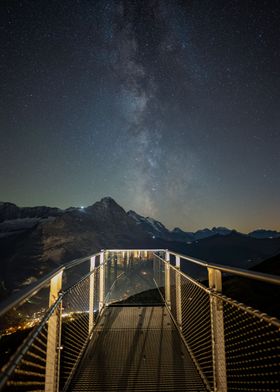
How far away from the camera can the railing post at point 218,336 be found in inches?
82.2

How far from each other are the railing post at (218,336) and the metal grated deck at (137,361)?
1.33 ft

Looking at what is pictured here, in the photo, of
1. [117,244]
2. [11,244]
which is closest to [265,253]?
[117,244]

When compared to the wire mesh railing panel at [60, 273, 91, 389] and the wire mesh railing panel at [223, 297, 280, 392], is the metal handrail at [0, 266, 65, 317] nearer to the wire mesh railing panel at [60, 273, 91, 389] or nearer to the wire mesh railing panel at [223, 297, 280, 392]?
the wire mesh railing panel at [60, 273, 91, 389]

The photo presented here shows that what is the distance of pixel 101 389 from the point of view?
236cm

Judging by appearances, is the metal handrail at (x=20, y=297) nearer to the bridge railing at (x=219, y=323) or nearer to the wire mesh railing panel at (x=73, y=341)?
the wire mesh railing panel at (x=73, y=341)

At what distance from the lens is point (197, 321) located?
3521 millimetres

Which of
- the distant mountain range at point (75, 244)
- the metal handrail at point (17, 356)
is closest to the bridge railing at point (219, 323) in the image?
the metal handrail at point (17, 356)

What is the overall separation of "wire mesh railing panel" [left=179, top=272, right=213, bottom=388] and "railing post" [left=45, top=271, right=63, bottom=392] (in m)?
1.40

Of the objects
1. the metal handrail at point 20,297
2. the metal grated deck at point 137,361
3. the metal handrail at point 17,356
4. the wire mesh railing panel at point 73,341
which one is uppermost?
the metal handrail at point 20,297

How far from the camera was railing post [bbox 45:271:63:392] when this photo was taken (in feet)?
6.45

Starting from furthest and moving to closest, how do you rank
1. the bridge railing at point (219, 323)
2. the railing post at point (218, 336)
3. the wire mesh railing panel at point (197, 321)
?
the wire mesh railing panel at point (197, 321), the railing post at point (218, 336), the bridge railing at point (219, 323)

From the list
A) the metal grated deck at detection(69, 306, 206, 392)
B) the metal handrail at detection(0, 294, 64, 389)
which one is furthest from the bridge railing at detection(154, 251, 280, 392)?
the metal handrail at detection(0, 294, 64, 389)

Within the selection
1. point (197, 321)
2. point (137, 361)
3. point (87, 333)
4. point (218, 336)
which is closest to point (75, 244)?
point (87, 333)

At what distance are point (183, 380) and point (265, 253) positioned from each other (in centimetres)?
18035
